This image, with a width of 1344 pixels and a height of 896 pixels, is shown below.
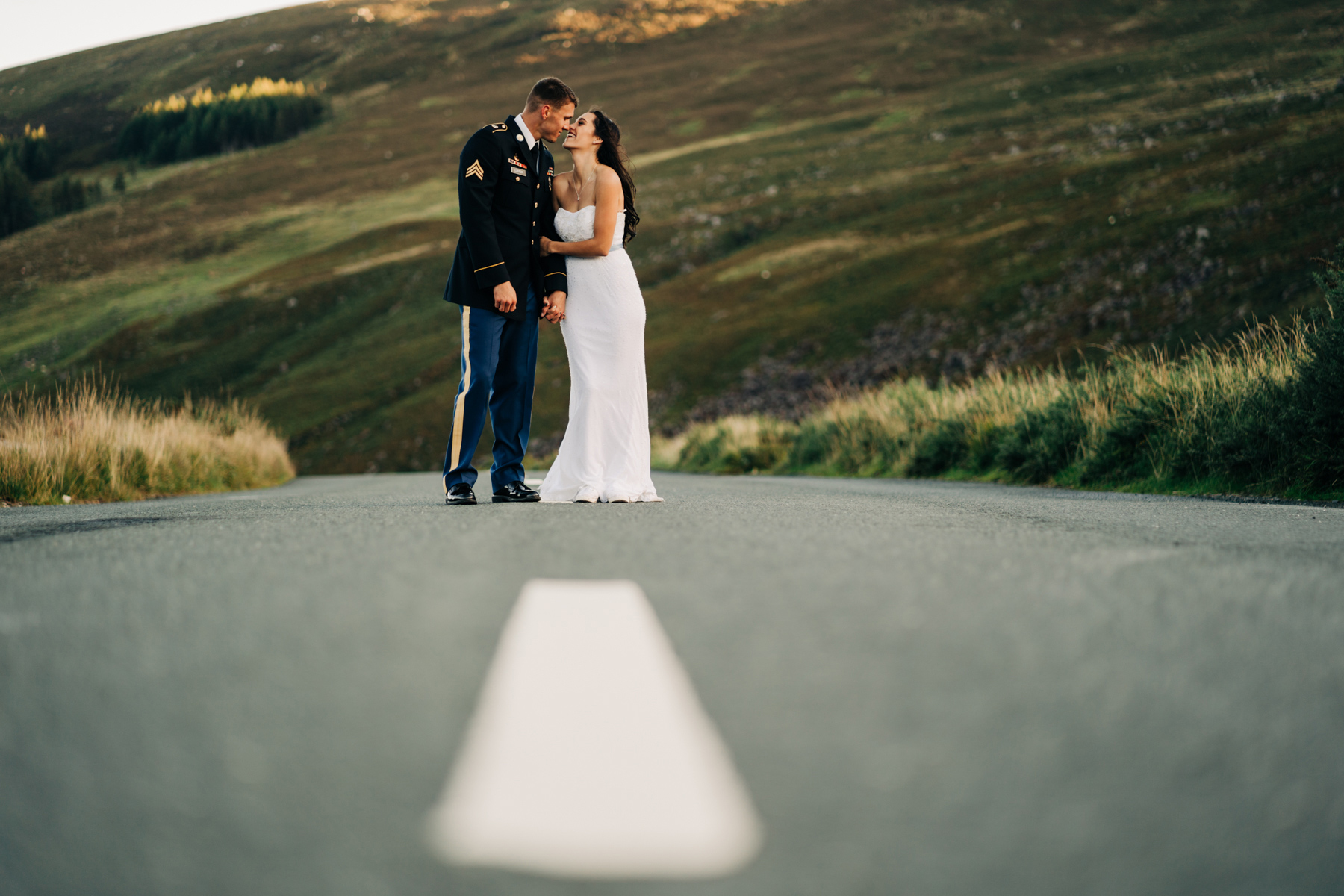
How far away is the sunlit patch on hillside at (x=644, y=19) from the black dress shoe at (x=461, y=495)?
14246 cm

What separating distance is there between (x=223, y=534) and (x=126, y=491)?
276 inches

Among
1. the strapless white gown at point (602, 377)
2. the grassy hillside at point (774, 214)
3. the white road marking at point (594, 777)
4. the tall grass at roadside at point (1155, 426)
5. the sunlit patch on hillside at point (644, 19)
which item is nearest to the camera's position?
the white road marking at point (594, 777)

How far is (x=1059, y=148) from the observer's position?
181ft

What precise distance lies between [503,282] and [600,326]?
0.82 metres

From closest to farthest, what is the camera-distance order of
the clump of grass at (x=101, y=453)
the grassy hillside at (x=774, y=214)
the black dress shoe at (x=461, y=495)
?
the black dress shoe at (x=461, y=495)
the clump of grass at (x=101, y=453)
the grassy hillside at (x=774, y=214)

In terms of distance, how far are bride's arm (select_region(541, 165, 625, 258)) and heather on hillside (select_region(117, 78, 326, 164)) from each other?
443 feet

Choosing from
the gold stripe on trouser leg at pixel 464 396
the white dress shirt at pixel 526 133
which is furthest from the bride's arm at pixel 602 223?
the gold stripe on trouser leg at pixel 464 396

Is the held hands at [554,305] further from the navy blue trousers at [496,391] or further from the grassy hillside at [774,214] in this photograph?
the grassy hillside at [774,214]

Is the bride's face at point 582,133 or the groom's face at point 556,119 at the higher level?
the groom's face at point 556,119

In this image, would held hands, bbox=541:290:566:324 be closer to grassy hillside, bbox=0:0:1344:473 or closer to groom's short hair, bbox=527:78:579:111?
groom's short hair, bbox=527:78:579:111

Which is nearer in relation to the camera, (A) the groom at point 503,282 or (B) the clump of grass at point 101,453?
(A) the groom at point 503,282

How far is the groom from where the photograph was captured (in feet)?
20.5

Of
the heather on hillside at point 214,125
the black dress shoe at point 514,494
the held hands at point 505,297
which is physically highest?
the heather on hillside at point 214,125

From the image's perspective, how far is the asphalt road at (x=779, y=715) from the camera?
1304mm
